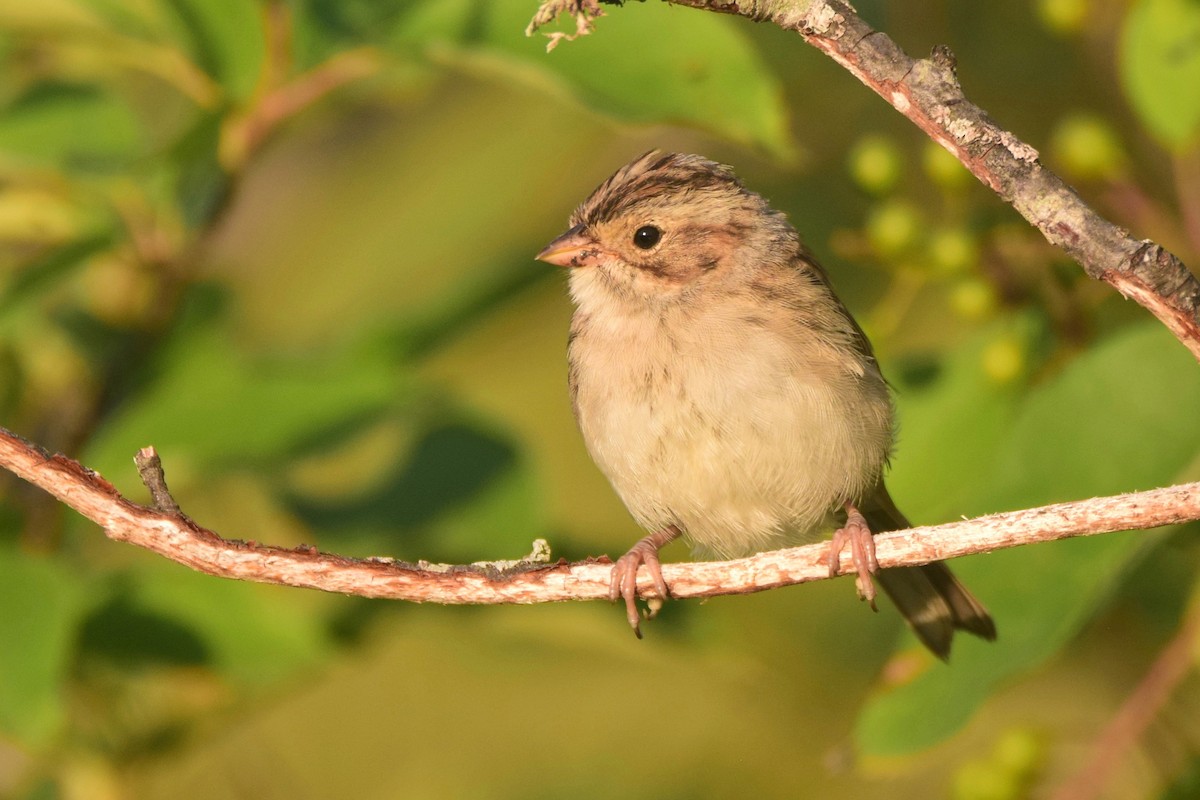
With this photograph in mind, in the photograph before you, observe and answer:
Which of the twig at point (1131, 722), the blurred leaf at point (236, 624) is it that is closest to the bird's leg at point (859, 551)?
the twig at point (1131, 722)

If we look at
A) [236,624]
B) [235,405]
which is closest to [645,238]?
[235,405]

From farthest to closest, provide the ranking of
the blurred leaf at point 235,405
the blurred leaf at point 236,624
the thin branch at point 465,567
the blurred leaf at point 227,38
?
the blurred leaf at point 236,624, the blurred leaf at point 235,405, the blurred leaf at point 227,38, the thin branch at point 465,567

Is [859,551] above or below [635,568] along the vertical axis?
below

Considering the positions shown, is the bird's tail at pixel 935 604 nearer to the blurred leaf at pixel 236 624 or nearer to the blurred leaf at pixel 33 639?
the blurred leaf at pixel 236 624

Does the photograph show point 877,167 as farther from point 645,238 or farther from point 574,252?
point 574,252

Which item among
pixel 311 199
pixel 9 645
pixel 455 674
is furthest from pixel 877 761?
pixel 311 199

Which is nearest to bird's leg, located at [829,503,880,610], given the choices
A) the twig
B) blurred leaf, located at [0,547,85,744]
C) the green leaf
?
the twig
